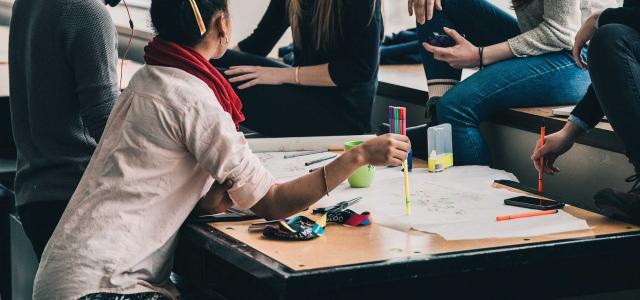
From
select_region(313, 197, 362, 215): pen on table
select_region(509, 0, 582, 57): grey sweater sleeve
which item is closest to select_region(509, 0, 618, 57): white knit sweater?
select_region(509, 0, 582, 57): grey sweater sleeve

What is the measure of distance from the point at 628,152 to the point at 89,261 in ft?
3.37

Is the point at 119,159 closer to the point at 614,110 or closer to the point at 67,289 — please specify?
the point at 67,289

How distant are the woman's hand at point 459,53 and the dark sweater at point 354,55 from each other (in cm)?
20

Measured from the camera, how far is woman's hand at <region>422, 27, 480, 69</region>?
2.32 meters

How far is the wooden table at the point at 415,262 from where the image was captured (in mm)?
1336

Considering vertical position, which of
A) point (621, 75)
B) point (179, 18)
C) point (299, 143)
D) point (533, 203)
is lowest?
point (299, 143)

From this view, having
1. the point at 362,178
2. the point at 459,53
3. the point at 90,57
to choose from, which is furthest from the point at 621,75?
the point at 90,57

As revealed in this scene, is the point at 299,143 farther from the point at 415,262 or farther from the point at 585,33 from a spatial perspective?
the point at 415,262

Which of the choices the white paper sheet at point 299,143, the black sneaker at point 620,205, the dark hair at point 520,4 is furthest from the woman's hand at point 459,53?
the black sneaker at point 620,205

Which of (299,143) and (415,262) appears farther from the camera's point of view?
(299,143)

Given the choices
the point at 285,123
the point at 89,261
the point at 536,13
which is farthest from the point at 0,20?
the point at 89,261

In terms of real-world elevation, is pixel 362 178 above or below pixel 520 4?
below

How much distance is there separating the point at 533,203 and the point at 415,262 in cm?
42

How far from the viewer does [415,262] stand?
1.36 meters
